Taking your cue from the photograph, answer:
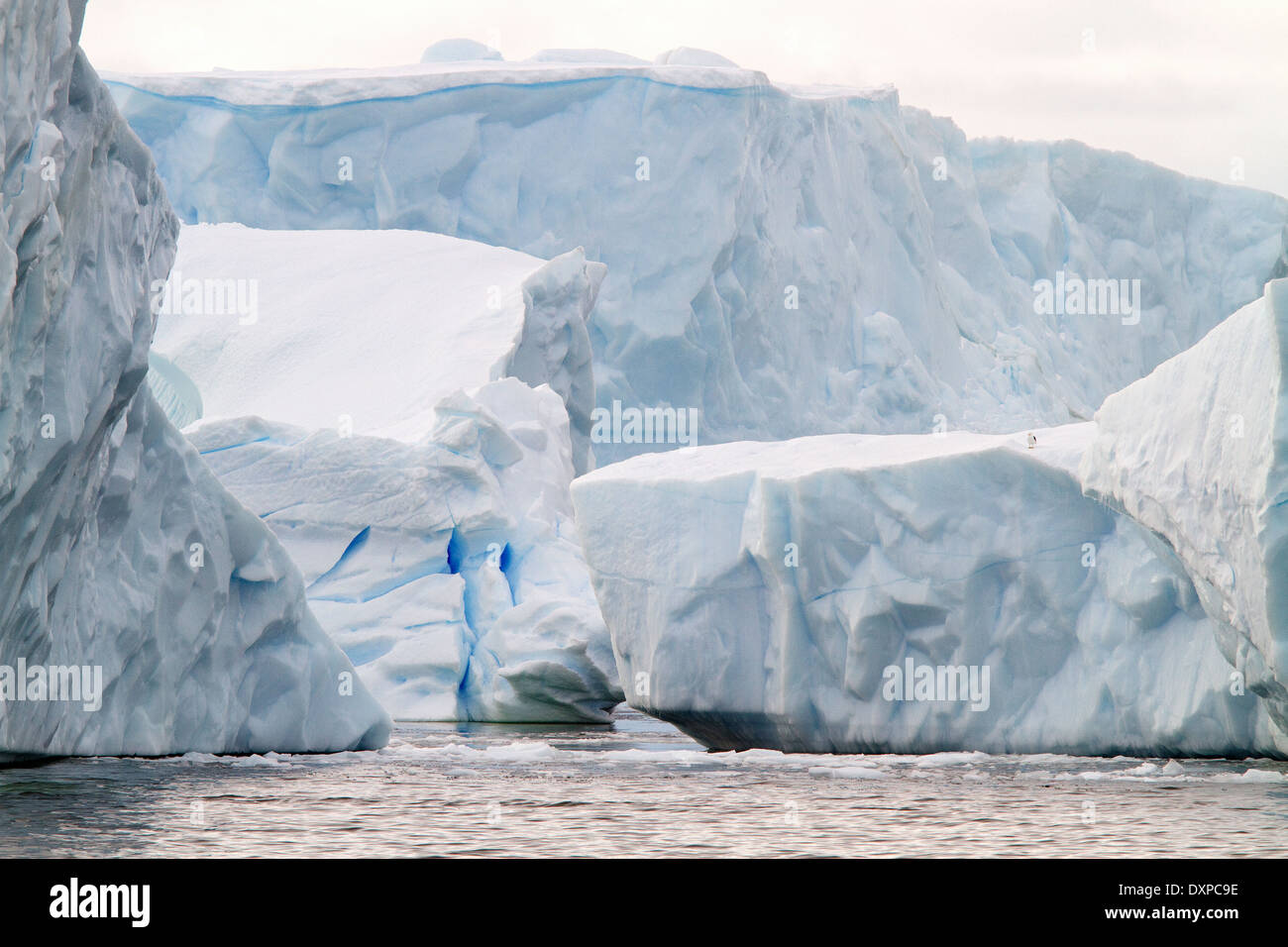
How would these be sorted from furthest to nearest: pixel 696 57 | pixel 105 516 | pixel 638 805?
pixel 696 57, pixel 105 516, pixel 638 805

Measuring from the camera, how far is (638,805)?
6977mm

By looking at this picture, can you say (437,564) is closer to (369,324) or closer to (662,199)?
(369,324)

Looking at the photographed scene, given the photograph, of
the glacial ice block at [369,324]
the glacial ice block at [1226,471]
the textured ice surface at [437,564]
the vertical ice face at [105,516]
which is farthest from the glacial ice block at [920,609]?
the glacial ice block at [369,324]

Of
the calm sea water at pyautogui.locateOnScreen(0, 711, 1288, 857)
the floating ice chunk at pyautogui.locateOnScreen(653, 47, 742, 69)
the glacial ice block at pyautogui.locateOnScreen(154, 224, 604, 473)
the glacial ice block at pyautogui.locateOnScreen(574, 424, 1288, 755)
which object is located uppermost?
the floating ice chunk at pyautogui.locateOnScreen(653, 47, 742, 69)

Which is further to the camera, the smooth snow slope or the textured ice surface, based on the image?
the smooth snow slope

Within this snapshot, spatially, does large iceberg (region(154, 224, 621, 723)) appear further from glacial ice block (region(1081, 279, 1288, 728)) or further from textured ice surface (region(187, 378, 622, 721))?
glacial ice block (region(1081, 279, 1288, 728))

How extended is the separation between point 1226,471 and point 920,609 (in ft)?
7.59

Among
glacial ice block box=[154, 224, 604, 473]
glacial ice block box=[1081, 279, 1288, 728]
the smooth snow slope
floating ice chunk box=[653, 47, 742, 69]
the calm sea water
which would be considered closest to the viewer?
the calm sea water

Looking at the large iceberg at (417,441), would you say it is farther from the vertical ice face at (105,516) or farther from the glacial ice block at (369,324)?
the vertical ice face at (105,516)

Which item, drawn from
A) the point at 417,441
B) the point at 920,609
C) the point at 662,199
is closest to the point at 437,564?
the point at 417,441

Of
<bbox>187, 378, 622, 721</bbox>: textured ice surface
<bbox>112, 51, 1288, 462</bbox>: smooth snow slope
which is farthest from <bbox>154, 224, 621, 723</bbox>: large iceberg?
<bbox>112, 51, 1288, 462</bbox>: smooth snow slope

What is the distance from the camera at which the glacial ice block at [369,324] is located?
16312 mm

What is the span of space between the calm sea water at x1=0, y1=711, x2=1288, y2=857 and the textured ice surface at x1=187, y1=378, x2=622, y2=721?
303 cm

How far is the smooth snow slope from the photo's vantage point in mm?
20781
